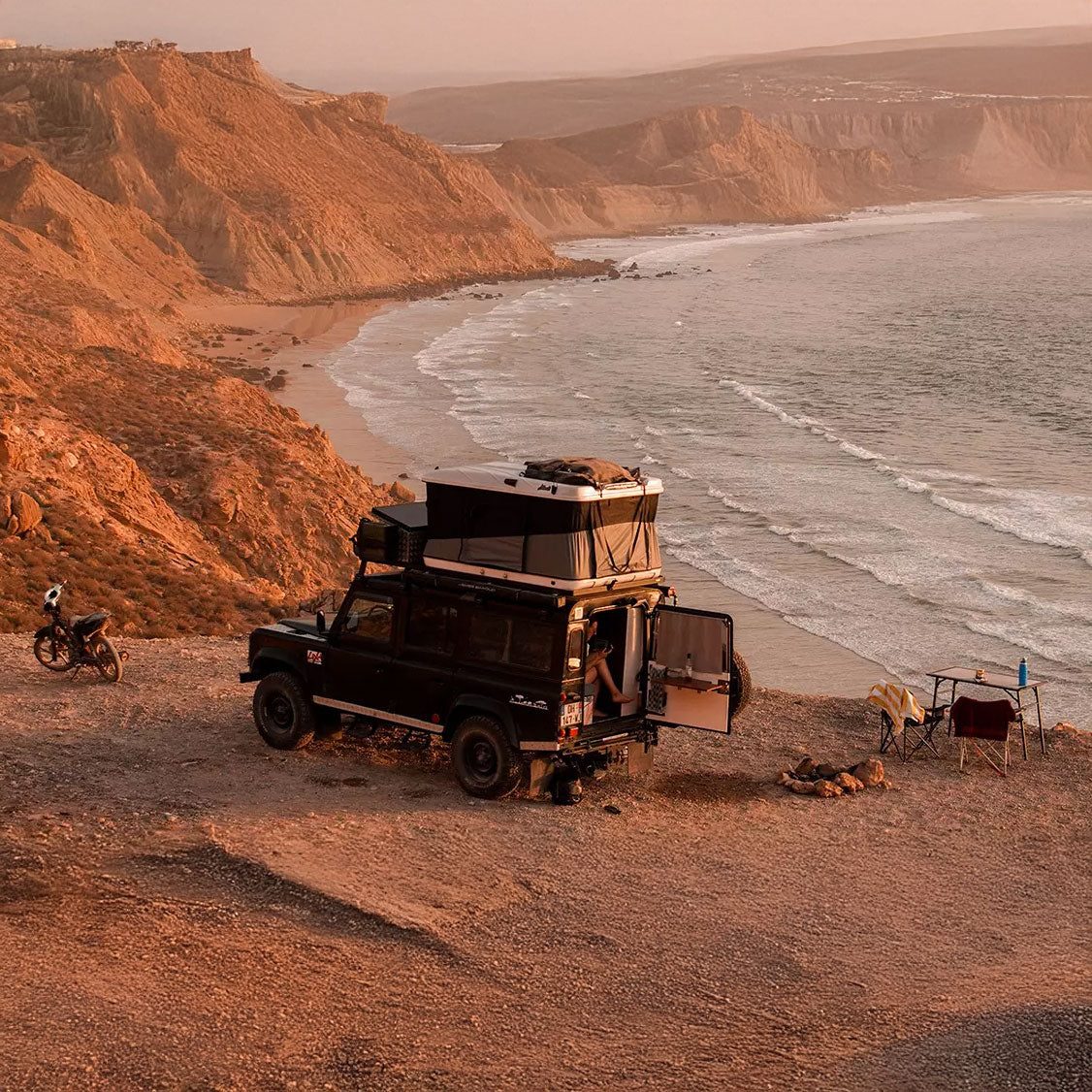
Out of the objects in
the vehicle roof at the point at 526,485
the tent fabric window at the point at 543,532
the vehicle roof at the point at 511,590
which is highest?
the vehicle roof at the point at 526,485

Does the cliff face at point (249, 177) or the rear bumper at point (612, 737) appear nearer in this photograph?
the rear bumper at point (612, 737)

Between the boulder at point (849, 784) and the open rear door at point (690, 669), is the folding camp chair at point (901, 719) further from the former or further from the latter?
the open rear door at point (690, 669)

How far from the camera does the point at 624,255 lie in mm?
155125

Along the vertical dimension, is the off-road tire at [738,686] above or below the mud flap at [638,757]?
above

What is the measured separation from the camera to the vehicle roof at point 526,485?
13977 mm

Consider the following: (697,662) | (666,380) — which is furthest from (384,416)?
(697,662)

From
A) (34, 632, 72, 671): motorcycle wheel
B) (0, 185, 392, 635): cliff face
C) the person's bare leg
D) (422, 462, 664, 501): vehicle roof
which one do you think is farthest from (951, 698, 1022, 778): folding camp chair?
(0, 185, 392, 635): cliff face

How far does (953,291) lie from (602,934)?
118 meters

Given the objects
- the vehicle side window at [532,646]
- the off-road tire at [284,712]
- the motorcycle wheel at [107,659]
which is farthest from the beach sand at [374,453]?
the vehicle side window at [532,646]

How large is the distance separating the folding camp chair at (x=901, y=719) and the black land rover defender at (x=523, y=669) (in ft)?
7.33

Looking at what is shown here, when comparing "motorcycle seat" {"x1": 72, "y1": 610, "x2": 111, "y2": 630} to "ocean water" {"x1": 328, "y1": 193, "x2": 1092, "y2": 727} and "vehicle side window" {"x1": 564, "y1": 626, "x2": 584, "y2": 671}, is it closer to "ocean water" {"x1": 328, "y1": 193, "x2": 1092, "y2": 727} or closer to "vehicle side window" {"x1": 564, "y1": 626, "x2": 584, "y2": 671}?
"vehicle side window" {"x1": 564, "y1": 626, "x2": 584, "y2": 671}

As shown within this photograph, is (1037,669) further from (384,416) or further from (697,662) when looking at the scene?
(384,416)

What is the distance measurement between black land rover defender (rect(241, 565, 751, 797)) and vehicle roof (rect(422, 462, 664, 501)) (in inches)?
36.3

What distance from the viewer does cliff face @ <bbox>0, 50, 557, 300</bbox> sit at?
329ft
